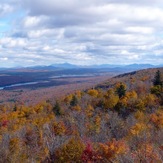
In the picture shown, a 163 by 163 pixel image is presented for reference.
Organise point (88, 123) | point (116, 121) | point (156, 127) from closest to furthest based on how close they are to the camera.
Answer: point (156, 127) < point (116, 121) < point (88, 123)

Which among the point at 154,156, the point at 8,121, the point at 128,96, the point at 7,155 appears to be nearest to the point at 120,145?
the point at 154,156

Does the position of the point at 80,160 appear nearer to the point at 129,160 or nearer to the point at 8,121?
the point at 129,160

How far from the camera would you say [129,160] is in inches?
1030

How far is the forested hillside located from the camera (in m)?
40.4

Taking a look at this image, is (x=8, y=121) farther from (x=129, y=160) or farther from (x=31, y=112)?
(x=129, y=160)

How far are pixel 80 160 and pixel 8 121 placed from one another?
56.7m

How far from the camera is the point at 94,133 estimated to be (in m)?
61.1

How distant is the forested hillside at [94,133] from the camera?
40.4m

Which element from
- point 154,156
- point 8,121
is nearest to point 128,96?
point 8,121

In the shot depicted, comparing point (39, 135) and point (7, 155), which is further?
point (39, 135)

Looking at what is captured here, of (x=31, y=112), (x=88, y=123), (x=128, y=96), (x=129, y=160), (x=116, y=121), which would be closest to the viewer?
(x=129, y=160)

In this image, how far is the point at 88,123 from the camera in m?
69.7

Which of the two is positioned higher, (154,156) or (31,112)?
(154,156)

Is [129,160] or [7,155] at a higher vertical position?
[129,160]
